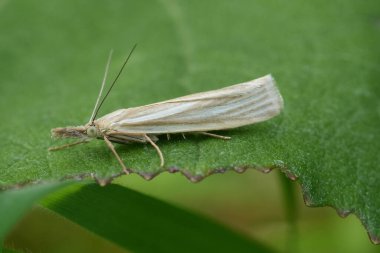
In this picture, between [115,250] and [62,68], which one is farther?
[62,68]

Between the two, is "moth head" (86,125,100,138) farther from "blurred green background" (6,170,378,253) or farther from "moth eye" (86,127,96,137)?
"blurred green background" (6,170,378,253)

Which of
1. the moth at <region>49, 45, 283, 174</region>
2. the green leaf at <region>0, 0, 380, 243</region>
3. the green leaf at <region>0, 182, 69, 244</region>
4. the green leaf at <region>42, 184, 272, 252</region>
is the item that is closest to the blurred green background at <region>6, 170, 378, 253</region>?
the green leaf at <region>42, 184, 272, 252</region>

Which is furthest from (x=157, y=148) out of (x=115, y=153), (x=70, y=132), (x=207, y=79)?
(x=207, y=79)

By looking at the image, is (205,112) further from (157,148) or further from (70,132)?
(70,132)

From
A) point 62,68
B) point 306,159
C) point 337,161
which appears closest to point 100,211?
point 306,159

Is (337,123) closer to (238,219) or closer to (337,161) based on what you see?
(337,161)
